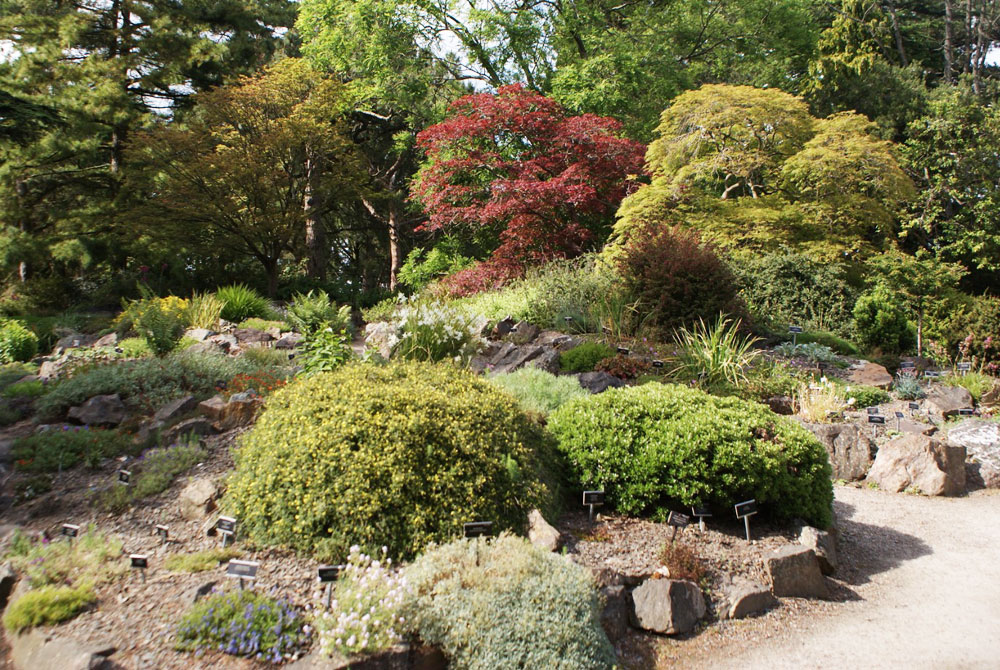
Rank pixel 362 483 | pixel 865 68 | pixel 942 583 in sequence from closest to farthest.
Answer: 1. pixel 362 483
2. pixel 942 583
3. pixel 865 68

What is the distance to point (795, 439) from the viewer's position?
445cm

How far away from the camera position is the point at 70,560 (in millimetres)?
3537

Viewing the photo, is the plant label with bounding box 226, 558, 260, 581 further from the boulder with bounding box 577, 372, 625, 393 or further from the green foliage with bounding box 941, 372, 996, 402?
the green foliage with bounding box 941, 372, 996, 402

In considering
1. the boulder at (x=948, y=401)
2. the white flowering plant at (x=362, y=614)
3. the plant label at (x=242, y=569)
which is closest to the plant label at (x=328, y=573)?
the white flowering plant at (x=362, y=614)

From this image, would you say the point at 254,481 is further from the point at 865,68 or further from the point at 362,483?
the point at 865,68

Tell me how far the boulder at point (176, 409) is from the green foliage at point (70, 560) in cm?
194

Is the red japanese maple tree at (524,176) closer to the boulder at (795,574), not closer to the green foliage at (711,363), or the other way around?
the green foliage at (711,363)

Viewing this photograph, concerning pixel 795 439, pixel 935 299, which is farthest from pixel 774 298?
pixel 795 439

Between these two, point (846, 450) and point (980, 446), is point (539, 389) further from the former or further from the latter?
point (980, 446)

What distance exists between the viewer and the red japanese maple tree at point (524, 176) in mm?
12734

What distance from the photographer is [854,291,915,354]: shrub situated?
1002 centimetres

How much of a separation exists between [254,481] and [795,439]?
138 inches

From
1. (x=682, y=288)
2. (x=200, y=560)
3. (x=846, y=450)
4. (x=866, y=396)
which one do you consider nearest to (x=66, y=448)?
(x=200, y=560)

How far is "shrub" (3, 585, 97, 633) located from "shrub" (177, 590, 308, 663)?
568 mm
